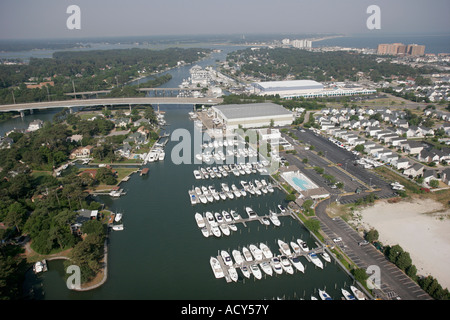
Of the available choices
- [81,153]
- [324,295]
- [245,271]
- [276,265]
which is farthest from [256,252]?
[81,153]

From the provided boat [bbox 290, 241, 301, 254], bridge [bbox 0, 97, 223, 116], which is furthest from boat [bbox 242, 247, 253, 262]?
bridge [bbox 0, 97, 223, 116]

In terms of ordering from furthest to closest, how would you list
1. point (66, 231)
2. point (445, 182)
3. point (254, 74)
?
1. point (254, 74)
2. point (445, 182)
3. point (66, 231)

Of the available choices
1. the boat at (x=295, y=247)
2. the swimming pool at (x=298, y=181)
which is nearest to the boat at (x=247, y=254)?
the boat at (x=295, y=247)

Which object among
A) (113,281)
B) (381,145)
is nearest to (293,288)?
(113,281)

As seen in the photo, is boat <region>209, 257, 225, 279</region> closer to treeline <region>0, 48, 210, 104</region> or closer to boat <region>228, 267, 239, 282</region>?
boat <region>228, 267, 239, 282</region>

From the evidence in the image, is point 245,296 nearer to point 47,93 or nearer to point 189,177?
point 189,177

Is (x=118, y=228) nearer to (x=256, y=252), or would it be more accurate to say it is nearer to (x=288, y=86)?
(x=256, y=252)
